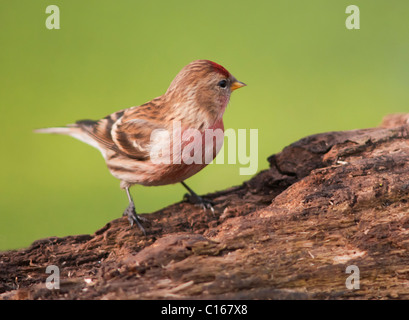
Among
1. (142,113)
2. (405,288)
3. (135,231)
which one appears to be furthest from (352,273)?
(142,113)

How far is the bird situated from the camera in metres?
2.92

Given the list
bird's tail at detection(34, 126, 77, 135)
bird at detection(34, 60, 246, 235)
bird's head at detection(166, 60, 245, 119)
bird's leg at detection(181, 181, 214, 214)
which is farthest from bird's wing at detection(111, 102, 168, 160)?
bird's tail at detection(34, 126, 77, 135)

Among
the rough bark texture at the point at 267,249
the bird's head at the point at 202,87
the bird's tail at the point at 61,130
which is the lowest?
the rough bark texture at the point at 267,249

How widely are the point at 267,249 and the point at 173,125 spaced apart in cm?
106

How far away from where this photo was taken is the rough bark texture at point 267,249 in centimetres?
209

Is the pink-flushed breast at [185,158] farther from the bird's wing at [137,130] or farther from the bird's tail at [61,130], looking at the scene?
the bird's tail at [61,130]

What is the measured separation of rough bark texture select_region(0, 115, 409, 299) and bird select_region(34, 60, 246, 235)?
8.8 inches

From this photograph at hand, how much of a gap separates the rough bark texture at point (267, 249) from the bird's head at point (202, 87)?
61cm

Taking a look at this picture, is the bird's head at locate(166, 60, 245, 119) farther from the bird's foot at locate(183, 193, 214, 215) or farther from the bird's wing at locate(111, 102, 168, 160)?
the bird's foot at locate(183, 193, 214, 215)

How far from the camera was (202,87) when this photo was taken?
9.95 ft

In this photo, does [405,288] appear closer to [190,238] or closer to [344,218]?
[344,218]

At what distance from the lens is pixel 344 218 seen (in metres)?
2.38

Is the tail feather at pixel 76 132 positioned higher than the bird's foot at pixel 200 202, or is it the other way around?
the tail feather at pixel 76 132

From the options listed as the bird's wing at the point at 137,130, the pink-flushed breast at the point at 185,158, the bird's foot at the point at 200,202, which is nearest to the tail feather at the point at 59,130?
the bird's wing at the point at 137,130
